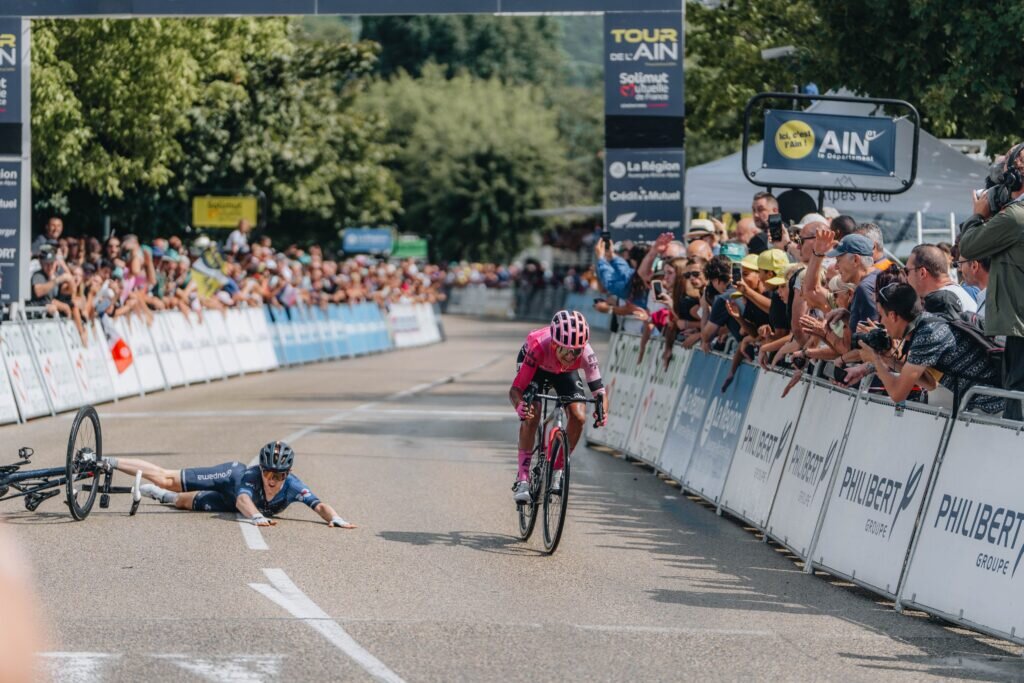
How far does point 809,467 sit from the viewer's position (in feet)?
38.0

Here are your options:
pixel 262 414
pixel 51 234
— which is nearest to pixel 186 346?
pixel 51 234

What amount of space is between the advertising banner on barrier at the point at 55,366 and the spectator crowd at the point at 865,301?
8411mm

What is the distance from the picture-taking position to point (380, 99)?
89312mm

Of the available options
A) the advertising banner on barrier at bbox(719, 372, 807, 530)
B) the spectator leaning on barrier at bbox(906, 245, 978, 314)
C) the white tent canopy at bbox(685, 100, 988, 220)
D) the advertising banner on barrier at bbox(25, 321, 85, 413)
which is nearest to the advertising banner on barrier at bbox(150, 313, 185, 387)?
A: the advertising banner on barrier at bbox(25, 321, 85, 413)

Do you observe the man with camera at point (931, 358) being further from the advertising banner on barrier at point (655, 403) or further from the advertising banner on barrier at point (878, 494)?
the advertising banner on barrier at point (655, 403)

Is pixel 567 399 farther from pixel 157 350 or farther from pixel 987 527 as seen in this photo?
pixel 157 350

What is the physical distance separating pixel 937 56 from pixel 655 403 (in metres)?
6.04

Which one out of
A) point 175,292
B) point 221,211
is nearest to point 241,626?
point 175,292

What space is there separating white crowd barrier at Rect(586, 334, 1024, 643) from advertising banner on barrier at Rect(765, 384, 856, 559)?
12 millimetres

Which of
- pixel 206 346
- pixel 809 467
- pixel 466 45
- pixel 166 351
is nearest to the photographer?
pixel 809 467

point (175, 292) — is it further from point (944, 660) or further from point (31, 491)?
point (944, 660)

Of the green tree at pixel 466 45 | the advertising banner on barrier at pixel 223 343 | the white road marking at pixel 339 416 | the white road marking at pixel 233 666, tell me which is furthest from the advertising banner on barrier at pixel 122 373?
the green tree at pixel 466 45

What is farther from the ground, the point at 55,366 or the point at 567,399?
the point at 567,399

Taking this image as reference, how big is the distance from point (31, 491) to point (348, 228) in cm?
4350
